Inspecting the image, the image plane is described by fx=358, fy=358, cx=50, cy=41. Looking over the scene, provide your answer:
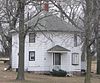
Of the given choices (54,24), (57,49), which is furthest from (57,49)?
(54,24)

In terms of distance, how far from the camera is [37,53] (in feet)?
149

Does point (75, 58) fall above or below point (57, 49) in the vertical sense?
below

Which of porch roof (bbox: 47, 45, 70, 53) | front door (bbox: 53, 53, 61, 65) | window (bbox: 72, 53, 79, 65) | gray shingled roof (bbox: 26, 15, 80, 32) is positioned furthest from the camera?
window (bbox: 72, 53, 79, 65)

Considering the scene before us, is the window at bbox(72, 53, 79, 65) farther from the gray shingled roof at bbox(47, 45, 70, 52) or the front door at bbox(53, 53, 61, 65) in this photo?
the front door at bbox(53, 53, 61, 65)

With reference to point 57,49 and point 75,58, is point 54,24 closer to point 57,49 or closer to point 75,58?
point 57,49

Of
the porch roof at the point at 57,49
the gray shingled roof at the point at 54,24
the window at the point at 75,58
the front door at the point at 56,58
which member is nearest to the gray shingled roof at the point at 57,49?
the porch roof at the point at 57,49

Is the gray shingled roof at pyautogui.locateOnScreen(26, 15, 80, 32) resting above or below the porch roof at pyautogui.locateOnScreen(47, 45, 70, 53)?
above

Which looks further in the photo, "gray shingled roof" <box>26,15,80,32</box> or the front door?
the front door

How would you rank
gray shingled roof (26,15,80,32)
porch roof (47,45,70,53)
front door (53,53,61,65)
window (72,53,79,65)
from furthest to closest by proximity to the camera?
1. window (72,53,79,65)
2. front door (53,53,61,65)
3. gray shingled roof (26,15,80,32)
4. porch roof (47,45,70,53)

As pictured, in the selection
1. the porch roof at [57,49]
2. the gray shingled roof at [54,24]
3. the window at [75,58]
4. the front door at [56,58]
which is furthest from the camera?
the window at [75,58]

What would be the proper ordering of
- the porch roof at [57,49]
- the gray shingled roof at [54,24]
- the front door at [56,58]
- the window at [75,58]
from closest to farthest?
the porch roof at [57,49] → the gray shingled roof at [54,24] → the front door at [56,58] → the window at [75,58]

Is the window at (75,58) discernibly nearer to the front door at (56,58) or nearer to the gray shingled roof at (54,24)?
the front door at (56,58)

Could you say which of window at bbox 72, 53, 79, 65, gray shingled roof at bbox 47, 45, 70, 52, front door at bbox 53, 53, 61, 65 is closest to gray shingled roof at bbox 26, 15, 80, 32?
gray shingled roof at bbox 47, 45, 70, 52

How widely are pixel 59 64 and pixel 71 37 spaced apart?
3867 mm
